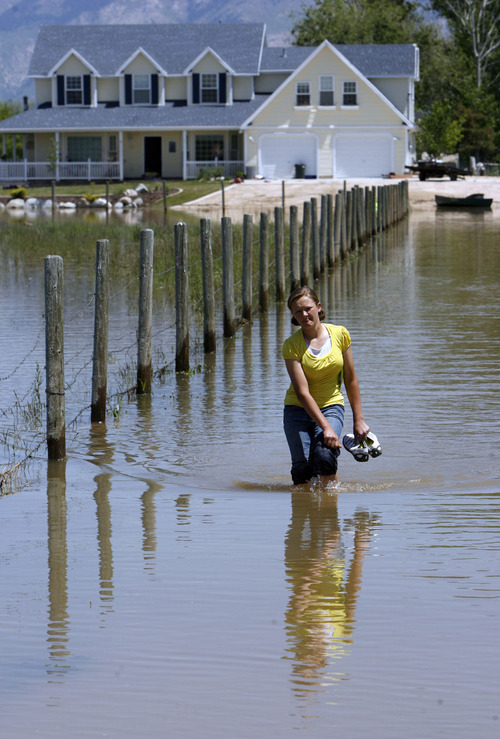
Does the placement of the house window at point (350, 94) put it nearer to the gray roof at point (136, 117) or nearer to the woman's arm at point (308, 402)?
the gray roof at point (136, 117)

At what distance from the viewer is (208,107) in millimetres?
67938

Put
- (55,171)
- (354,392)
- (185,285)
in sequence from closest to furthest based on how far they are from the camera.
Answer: (354,392), (185,285), (55,171)

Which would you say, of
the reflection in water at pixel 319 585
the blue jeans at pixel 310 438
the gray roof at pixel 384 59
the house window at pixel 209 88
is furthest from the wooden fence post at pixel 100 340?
the gray roof at pixel 384 59

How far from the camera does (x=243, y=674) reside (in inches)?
220

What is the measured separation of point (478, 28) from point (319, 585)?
8204 cm

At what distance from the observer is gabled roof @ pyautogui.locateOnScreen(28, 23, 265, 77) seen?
6862 centimetres

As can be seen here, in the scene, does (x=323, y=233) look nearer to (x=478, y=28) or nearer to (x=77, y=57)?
(x=77, y=57)

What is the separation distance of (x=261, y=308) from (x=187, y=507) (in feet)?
38.7

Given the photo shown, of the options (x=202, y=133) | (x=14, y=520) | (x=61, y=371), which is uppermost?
(x=202, y=133)

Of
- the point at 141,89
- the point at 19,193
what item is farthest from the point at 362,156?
the point at 19,193

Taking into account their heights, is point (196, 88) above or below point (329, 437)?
above

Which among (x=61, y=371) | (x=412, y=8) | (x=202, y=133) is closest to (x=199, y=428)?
(x=61, y=371)

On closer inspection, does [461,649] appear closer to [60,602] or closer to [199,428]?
[60,602]

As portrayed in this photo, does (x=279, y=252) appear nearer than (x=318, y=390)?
No
